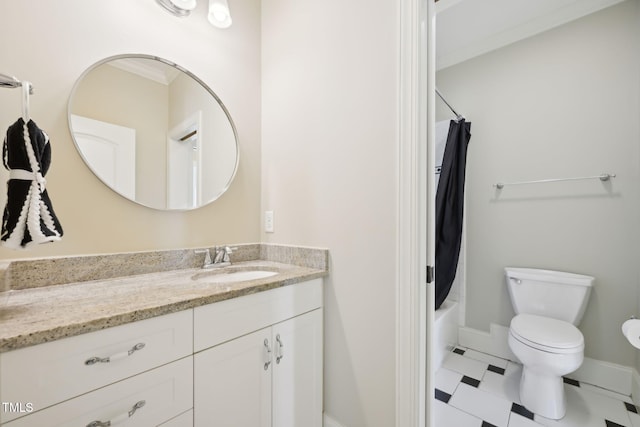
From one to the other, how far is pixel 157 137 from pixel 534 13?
2.64m

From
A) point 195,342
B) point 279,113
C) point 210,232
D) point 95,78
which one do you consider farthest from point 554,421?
point 95,78

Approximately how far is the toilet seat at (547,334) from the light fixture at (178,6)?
249 centimetres

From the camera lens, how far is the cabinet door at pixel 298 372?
103 cm

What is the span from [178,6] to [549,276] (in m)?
2.67

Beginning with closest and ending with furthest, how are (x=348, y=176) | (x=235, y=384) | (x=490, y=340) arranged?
(x=235, y=384) < (x=348, y=176) < (x=490, y=340)

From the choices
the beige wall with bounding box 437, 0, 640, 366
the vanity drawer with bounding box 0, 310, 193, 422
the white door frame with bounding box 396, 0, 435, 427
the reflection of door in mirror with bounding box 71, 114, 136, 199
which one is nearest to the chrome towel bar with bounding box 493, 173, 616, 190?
the beige wall with bounding box 437, 0, 640, 366

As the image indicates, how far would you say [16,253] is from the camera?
890 mm

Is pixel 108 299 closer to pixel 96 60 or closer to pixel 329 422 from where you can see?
pixel 96 60

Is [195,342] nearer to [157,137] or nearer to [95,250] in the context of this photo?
[95,250]

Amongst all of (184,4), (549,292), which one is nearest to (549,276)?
(549,292)

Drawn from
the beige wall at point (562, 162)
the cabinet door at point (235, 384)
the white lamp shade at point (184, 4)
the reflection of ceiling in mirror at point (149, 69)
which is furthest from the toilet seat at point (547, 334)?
the white lamp shade at point (184, 4)

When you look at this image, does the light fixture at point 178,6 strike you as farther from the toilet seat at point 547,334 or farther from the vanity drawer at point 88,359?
the toilet seat at point 547,334

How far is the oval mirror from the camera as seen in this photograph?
1.07 metres

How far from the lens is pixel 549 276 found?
5.67 ft
